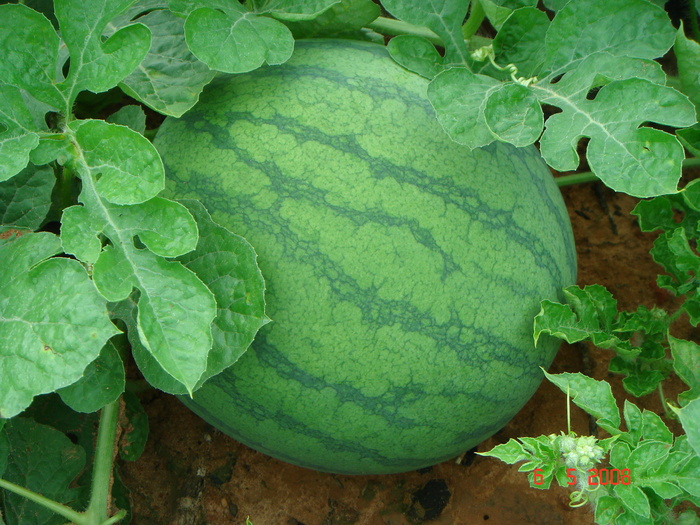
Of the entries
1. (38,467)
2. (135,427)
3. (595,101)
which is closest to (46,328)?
(38,467)

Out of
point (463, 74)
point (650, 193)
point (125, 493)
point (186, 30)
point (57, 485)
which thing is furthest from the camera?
point (125, 493)

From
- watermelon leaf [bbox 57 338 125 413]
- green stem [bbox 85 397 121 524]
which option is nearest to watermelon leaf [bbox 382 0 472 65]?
watermelon leaf [bbox 57 338 125 413]

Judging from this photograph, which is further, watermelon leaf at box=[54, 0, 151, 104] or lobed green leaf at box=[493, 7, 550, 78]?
lobed green leaf at box=[493, 7, 550, 78]

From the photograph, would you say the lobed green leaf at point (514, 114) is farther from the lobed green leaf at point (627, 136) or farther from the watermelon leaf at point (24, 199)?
the watermelon leaf at point (24, 199)

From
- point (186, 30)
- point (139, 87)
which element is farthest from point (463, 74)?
point (139, 87)

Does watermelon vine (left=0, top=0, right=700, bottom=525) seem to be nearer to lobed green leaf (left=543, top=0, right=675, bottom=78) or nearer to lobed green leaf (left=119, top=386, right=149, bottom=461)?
lobed green leaf (left=543, top=0, right=675, bottom=78)

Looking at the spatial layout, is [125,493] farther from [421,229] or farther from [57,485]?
[421,229]

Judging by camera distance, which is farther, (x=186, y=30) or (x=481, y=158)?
(x=481, y=158)
